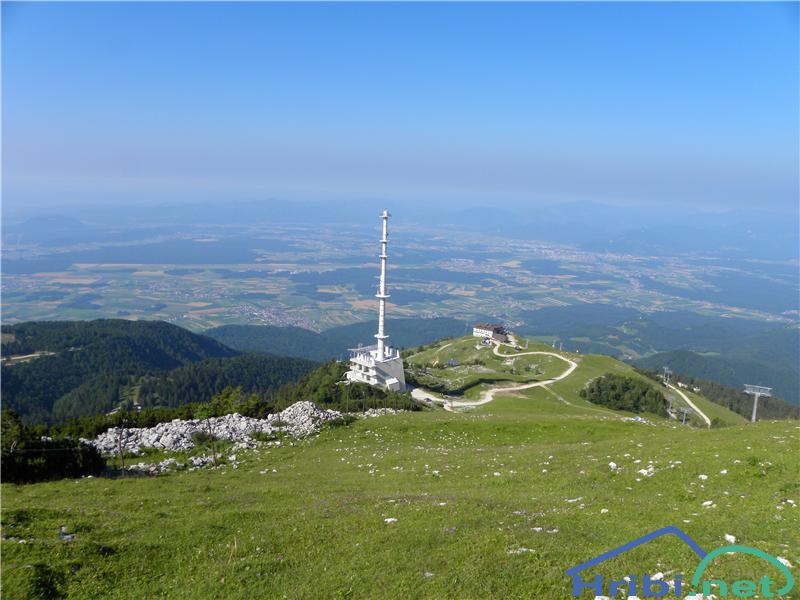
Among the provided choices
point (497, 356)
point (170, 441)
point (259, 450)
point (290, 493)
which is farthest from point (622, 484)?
point (497, 356)

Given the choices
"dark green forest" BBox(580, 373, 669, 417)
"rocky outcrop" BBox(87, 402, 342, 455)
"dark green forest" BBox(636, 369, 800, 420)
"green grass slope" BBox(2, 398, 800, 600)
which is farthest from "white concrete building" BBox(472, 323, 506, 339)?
"green grass slope" BBox(2, 398, 800, 600)

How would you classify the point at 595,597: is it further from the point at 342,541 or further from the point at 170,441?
the point at 170,441

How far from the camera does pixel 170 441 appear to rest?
1662 inches

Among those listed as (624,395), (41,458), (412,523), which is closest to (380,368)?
(624,395)

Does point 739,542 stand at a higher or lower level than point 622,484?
higher

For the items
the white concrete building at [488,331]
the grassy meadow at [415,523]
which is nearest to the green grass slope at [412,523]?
the grassy meadow at [415,523]

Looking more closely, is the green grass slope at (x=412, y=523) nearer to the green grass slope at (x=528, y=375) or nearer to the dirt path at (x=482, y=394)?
the dirt path at (x=482, y=394)

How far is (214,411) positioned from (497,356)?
76929mm
